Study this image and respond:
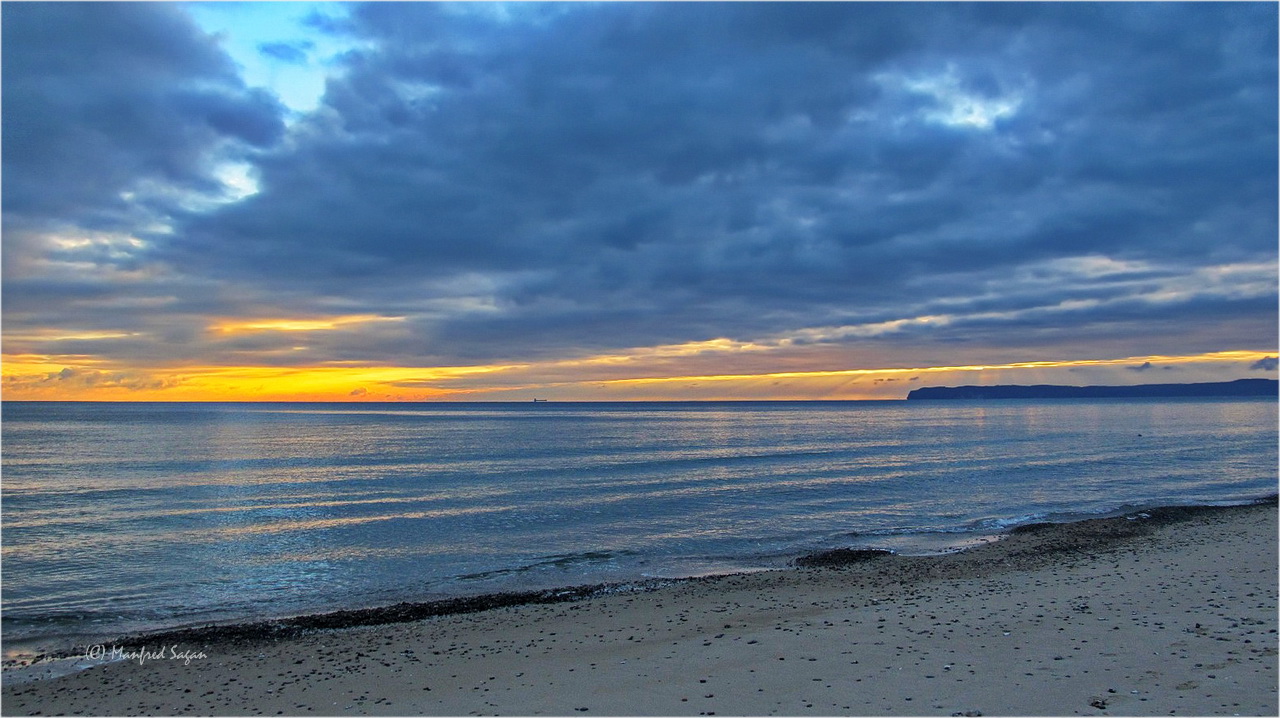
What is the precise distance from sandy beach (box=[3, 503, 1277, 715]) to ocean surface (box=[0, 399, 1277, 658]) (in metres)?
3.83

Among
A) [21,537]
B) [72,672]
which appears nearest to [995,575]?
[72,672]

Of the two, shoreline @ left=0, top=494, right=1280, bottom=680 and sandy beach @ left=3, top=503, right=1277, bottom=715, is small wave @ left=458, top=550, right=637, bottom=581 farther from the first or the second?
sandy beach @ left=3, top=503, right=1277, bottom=715

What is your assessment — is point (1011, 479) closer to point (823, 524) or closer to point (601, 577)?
point (823, 524)

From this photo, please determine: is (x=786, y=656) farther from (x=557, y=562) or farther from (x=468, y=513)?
(x=468, y=513)

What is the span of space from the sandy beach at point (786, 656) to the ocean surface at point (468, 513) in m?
3.83

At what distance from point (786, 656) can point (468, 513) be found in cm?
2193

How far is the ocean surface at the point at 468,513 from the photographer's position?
1944 centimetres

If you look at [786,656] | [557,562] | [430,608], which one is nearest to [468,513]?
[557,562]

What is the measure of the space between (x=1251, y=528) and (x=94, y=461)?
68.3 meters

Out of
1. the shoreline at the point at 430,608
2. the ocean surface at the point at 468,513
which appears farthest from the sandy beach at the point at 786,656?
the ocean surface at the point at 468,513

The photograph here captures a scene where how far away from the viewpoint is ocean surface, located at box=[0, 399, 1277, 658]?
63.8ft

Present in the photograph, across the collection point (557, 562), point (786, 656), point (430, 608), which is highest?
point (786, 656)

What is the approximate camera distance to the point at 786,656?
11500 millimetres

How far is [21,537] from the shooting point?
25656mm
